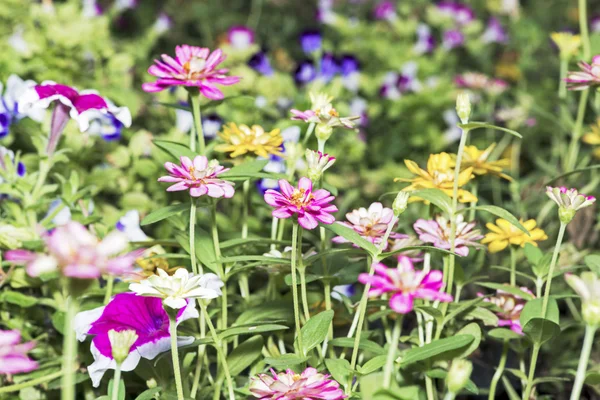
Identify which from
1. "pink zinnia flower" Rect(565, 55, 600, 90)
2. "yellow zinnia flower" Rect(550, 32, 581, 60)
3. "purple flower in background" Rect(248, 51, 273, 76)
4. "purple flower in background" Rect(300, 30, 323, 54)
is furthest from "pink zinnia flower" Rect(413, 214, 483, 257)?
"purple flower in background" Rect(300, 30, 323, 54)

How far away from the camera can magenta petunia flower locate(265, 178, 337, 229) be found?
0.68 m

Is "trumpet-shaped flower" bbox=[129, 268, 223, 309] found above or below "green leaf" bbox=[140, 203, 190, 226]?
below

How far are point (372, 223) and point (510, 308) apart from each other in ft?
0.71

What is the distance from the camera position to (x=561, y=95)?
139cm

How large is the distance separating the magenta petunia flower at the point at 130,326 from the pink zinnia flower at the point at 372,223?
0.20m

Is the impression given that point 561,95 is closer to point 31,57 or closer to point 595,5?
point 31,57

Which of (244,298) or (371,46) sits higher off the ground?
(371,46)

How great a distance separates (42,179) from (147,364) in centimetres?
33

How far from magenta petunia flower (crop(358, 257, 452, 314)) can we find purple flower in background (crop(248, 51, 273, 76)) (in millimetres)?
1293

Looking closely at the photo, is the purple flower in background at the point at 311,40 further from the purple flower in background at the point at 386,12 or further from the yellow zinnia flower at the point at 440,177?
the yellow zinnia flower at the point at 440,177

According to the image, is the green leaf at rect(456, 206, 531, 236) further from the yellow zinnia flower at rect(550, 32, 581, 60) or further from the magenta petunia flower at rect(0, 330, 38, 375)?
the yellow zinnia flower at rect(550, 32, 581, 60)

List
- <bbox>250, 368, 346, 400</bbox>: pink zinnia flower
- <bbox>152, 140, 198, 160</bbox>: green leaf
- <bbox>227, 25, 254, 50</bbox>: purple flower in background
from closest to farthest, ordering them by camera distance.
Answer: <bbox>250, 368, 346, 400</bbox>: pink zinnia flower, <bbox>152, 140, 198, 160</bbox>: green leaf, <bbox>227, 25, 254, 50</bbox>: purple flower in background

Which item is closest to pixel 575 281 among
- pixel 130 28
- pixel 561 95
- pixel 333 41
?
pixel 561 95

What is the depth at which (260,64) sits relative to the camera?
1808 mm
